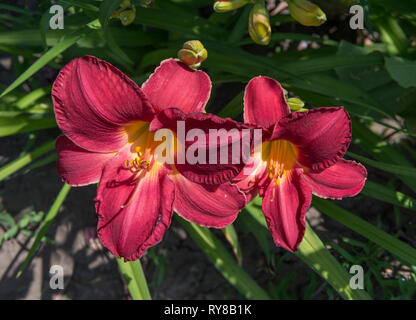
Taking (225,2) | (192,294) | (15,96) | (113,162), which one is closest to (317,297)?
(192,294)

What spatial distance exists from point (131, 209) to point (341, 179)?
51 centimetres

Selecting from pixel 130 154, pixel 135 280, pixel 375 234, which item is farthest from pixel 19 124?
pixel 375 234

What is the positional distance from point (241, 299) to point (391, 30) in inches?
50.2

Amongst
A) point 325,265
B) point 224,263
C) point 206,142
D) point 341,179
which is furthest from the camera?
point 224,263

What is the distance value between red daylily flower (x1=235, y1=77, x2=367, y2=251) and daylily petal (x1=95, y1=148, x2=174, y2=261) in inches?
7.6

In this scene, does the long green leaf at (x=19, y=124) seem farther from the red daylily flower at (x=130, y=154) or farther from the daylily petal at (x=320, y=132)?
the daylily petal at (x=320, y=132)

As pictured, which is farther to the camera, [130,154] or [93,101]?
[130,154]

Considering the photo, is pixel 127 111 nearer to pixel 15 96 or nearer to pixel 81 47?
pixel 81 47

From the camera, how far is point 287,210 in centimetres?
84

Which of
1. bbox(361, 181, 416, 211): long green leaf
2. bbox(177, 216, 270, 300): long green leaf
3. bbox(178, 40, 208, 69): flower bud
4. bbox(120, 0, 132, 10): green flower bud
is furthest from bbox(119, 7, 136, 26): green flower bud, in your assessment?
bbox(361, 181, 416, 211): long green leaf

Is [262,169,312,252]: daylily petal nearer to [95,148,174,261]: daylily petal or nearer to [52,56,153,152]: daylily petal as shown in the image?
[95,148,174,261]: daylily petal

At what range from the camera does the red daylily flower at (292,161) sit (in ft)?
2.53

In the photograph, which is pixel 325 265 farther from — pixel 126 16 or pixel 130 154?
pixel 126 16

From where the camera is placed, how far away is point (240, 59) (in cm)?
111
